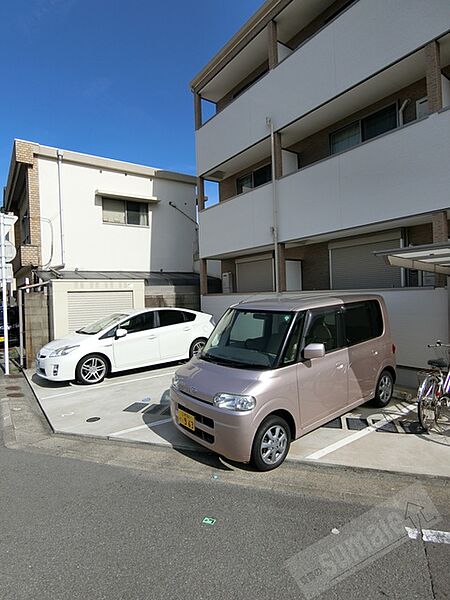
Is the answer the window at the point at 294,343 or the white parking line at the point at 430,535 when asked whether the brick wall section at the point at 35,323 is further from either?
the white parking line at the point at 430,535

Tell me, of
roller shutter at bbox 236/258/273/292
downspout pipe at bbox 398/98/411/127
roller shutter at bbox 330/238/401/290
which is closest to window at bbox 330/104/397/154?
downspout pipe at bbox 398/98/411/127

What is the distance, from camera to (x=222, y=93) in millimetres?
13258

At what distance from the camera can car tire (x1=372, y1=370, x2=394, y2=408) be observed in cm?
534

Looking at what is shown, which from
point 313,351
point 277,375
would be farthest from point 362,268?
point 277,375

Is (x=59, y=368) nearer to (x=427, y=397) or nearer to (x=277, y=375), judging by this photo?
(x=277, y=375)

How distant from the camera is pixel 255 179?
12.2m

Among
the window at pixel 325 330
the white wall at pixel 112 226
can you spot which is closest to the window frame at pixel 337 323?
the window at pixel 325 330

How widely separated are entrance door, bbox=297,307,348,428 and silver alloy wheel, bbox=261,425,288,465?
34cm

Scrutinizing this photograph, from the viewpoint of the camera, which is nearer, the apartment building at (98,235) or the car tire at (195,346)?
the car tire at (195,346)

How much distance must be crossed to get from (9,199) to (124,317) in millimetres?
12070

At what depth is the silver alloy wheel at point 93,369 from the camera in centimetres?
759

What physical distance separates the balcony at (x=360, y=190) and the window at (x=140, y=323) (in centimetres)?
373

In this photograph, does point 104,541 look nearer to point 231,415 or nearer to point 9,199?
point 231,415

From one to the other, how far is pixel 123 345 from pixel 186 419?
14.4 feet
